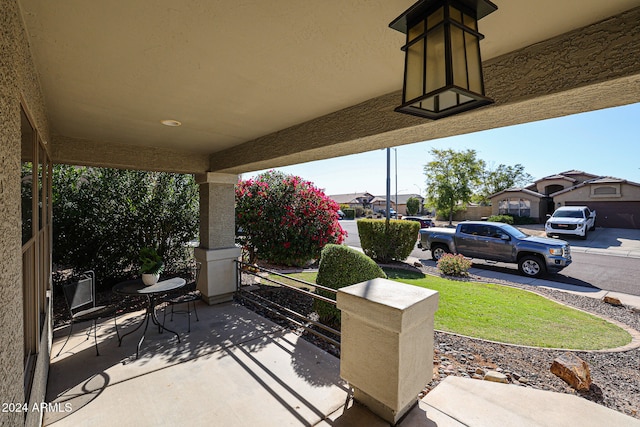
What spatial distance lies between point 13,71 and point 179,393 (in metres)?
2.74

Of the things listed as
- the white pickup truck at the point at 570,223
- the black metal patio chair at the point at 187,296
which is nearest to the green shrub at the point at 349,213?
the white pickup truck at the point at 570,223

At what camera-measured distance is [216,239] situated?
5320 mm

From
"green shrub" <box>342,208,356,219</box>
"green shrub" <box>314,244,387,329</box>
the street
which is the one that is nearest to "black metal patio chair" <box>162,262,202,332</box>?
"green shrub" <box>314,244,387,329</box>

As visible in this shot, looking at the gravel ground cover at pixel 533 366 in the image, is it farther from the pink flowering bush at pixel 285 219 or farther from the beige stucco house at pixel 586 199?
the beige stucco house at pixel 586 199

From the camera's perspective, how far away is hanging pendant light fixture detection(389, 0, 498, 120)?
1101 mm

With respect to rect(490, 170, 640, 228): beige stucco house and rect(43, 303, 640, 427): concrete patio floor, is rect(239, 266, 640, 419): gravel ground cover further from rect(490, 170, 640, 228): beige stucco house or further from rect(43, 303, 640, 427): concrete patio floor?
rect(490, 170, 640, 228): beige stucco house

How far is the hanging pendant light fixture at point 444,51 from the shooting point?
3.61ft

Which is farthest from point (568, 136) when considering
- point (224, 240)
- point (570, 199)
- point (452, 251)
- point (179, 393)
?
point (179, 393)

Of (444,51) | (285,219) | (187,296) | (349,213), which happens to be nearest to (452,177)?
(349,213)

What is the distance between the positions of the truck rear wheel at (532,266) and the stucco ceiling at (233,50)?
847 cm

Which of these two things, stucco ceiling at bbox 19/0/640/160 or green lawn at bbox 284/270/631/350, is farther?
green lawn at bbox 284/270/631/350

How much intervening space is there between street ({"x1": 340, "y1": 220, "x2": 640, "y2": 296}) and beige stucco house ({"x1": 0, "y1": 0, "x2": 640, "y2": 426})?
27.4ft

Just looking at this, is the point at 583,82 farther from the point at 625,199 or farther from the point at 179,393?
the point at 625,199

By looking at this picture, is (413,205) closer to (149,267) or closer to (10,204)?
(149,267)
